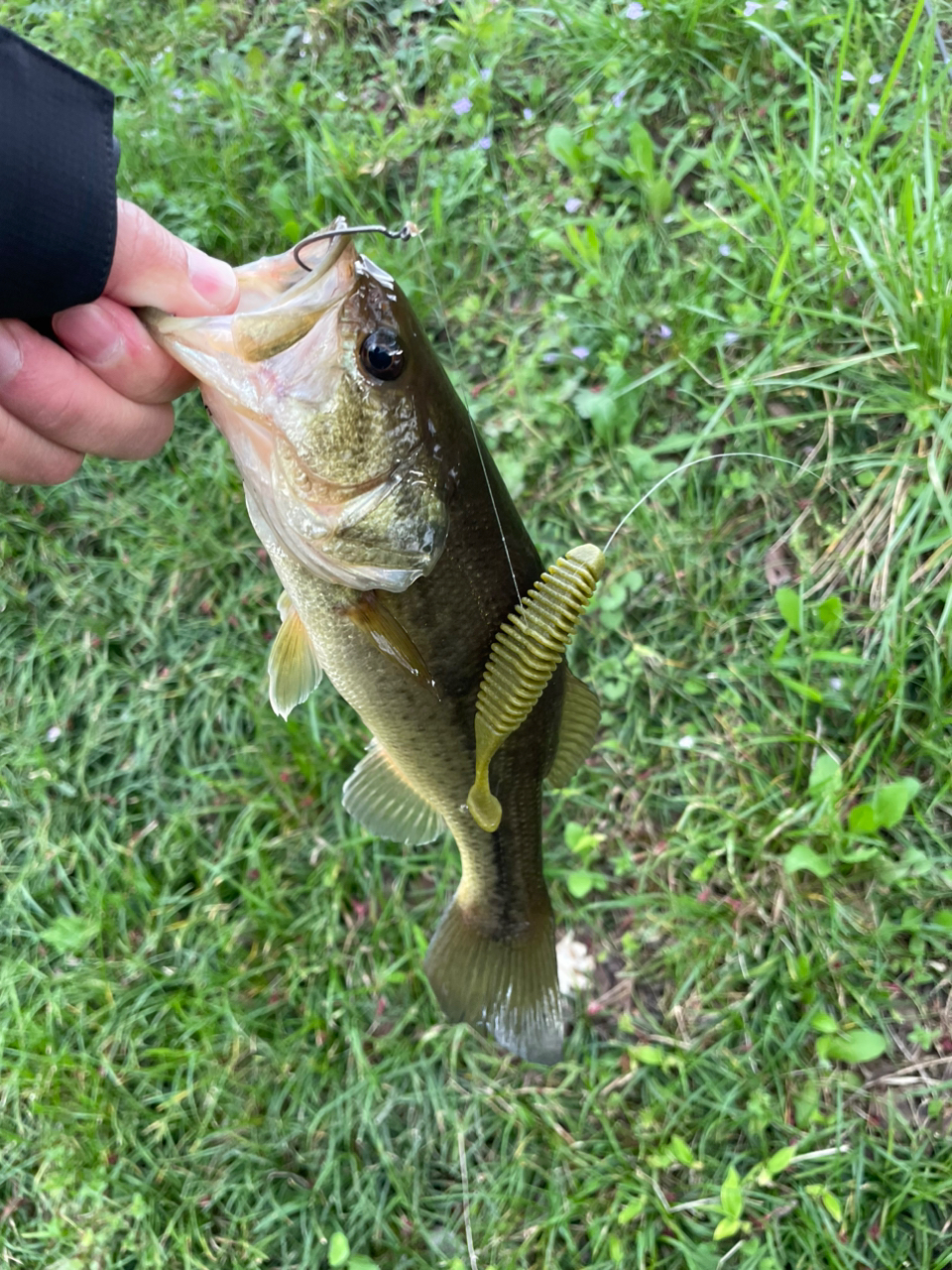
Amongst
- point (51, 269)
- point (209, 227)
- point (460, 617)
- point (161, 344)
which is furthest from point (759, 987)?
point (209, 227)

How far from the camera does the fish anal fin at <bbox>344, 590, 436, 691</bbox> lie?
5.26 ft

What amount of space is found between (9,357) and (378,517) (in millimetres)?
730

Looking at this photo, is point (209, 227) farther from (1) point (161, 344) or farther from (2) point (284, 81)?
(1) point (161, 344)

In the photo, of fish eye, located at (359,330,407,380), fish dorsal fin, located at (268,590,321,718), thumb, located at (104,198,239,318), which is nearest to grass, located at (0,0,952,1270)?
fish dorsal fin, located at (268,590,321,718)

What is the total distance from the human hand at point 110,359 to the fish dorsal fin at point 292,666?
1.63 ft

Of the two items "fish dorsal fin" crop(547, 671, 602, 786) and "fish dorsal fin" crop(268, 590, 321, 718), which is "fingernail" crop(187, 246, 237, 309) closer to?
"fish dorsal fin" crop(268, 590, 321, 718)

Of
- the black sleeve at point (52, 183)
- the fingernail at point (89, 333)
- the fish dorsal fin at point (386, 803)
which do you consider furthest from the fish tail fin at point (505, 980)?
the black sleeve at point (52, 183)

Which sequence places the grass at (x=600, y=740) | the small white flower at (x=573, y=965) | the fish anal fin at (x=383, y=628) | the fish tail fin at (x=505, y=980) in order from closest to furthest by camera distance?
the fish anal fin at (x=383, y=628) < the fish tail fin at (x=505, y=980) < the grass at (x=600, y=740) < the small white flower at (x=573, y=965)

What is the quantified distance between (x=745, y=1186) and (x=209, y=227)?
358cm

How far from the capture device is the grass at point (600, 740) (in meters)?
2.40

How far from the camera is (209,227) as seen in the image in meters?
3.05

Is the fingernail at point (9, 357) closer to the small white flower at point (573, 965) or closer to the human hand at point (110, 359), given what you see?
the human hand at point (110, 359)

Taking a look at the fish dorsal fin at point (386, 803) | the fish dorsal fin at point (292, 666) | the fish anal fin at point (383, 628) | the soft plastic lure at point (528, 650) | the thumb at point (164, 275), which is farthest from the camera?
the fish dorsal fin at point (386, 803)

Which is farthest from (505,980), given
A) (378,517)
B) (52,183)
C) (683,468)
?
(52,183)
